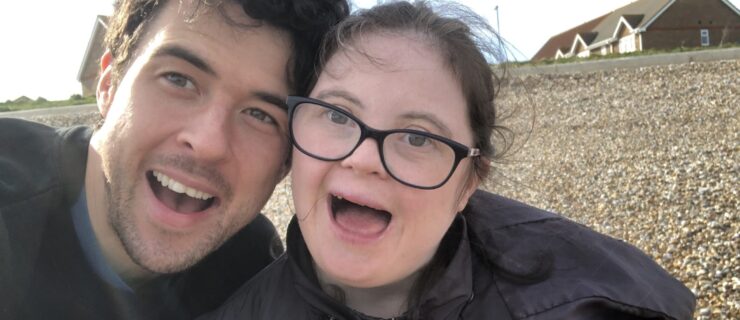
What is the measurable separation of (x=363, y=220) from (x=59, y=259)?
1076 millimetres

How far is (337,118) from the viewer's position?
180cm

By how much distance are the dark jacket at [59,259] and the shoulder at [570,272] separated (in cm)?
103

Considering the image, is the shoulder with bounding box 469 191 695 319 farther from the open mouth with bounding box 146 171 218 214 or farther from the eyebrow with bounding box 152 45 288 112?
the open mouth with bounding box 146 171 218 214

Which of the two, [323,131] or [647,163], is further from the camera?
[647,163]

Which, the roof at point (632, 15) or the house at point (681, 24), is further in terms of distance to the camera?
the roof at point (632, 15)

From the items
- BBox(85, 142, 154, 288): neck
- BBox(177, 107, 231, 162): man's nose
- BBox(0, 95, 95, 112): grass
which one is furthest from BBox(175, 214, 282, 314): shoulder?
Result: BBox(0, 95, 95, 112): grass

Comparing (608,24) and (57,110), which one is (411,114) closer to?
→ (57,110)

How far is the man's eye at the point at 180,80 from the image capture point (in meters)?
2.15

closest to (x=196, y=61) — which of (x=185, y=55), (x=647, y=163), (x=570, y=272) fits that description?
(x=185, y=55)

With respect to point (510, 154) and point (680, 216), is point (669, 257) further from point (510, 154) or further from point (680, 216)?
point (510, 154)

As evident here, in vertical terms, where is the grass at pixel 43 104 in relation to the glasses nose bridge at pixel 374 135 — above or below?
below

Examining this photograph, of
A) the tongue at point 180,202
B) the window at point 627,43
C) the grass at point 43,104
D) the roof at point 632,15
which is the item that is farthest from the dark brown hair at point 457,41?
the window at point 627,43

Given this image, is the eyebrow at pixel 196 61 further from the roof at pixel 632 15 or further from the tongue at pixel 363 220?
the roof at pixel 632 15

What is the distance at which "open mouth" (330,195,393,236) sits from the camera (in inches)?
69.1
